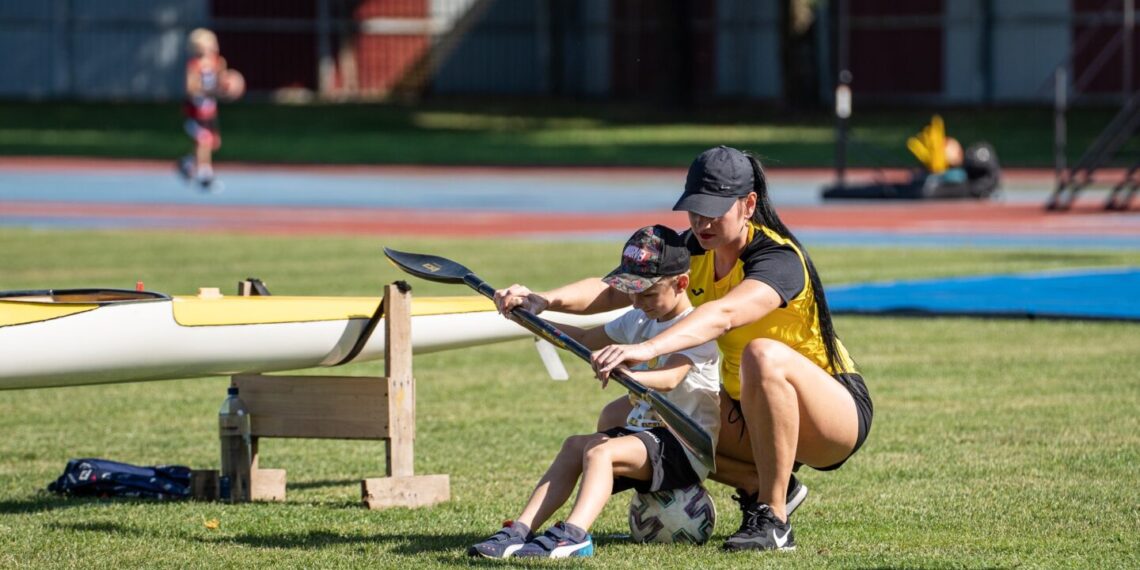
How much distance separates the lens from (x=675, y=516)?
663 cm

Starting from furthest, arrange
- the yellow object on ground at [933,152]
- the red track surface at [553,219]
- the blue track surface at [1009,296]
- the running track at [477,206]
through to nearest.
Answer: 1. the yellow object on ground at [933,152]
2. the red track surface at [553,219]
3. the running track at [477,206]
4. the blue track surface at [1009,296]

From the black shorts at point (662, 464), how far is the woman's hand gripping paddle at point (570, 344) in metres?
0.12

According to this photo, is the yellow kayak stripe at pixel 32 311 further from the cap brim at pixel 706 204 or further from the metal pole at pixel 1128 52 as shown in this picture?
the metal pole at pixel 1128 52

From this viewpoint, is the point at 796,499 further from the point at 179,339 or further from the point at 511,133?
the point at 511,133

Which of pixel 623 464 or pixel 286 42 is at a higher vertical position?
pixel 286 42

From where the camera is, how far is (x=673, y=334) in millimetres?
6004

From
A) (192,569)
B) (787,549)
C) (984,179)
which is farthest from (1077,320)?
(984,179)

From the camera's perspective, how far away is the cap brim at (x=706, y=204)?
20.4 feet

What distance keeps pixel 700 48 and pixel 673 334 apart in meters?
43.6

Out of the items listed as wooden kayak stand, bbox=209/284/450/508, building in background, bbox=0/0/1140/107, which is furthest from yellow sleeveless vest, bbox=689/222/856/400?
building in background, bbox=0/0/1140/107

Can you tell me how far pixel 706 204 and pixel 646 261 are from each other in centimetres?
27

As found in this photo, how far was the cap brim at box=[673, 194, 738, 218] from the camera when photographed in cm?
621

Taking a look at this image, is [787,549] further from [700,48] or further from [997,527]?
[700,48]

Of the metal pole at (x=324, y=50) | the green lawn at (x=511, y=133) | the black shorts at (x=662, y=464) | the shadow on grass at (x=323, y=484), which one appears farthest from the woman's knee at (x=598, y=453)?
the metal pole at (x=324, y=50)
